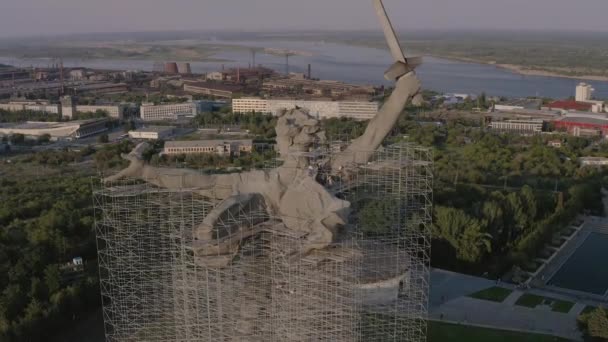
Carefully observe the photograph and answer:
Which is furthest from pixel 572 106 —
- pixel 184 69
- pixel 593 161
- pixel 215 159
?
pixel 184 69

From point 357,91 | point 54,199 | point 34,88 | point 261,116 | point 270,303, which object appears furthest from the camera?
point 34,88

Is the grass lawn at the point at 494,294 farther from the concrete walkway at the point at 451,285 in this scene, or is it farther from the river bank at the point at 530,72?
the river bank at the point at 530,72

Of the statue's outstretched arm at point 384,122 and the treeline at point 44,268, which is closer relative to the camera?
the statue's outstretched arm at point 384,122

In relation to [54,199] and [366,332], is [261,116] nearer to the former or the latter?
[54,199]

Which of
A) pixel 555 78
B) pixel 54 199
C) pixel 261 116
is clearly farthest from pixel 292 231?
pixel 555 78

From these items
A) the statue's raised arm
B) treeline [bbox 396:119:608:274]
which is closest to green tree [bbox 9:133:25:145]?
treeline [bbox 396:119:608:274]

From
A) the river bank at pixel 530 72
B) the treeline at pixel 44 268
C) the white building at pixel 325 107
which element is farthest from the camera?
the river bank at pixel 530 72

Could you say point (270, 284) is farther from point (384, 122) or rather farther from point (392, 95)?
point (392, 95)

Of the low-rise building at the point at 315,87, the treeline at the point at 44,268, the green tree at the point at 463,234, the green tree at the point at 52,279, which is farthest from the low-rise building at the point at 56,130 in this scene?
the green tree at the point at 463,234
